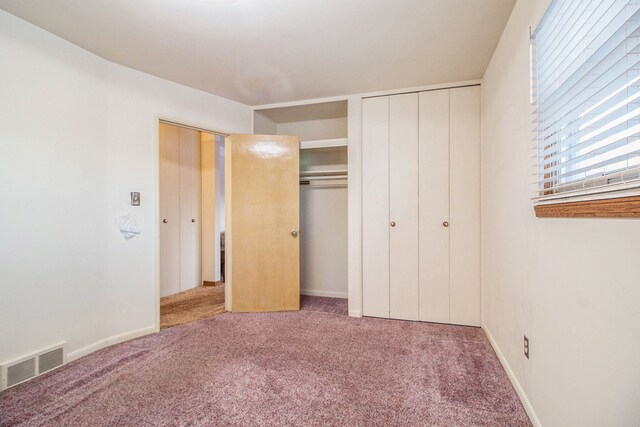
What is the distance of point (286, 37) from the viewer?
211 cm

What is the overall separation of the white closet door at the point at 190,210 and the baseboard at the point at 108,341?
147 centimetres

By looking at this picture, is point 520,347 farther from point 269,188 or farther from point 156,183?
point 156,183

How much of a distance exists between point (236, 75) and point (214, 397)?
8.29 ft

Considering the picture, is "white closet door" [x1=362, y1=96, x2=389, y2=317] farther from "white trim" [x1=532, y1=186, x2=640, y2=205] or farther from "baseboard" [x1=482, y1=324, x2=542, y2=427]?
"white trim" [x1=532, y1=186, x2=640, y2=205]

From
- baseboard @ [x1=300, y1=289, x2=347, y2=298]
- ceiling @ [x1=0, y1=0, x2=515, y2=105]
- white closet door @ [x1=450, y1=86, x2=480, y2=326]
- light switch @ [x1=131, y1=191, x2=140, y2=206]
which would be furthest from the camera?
baseboard @ [x1=300, y1=289, x2=347, y2=298]

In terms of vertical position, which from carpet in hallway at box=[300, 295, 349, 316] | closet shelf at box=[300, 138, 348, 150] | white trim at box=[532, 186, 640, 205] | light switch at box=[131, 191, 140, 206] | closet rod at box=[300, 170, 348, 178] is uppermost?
closet shelf at box=[300, 138, 348, 150]

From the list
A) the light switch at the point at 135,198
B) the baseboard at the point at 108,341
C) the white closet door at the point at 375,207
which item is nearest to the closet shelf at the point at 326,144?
the white closet door at the point at 375,207

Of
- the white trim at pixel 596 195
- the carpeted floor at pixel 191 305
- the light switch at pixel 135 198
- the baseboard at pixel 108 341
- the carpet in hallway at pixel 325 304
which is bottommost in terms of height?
the carpet in hallway at pixel 325 304

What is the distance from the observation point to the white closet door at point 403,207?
9.72ft

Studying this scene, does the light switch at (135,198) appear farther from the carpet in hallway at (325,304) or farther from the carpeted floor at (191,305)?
the carpet in hallway at (325,304)

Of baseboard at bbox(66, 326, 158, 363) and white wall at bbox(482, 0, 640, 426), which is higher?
white wall at bbox(482, 0, 640, 426)

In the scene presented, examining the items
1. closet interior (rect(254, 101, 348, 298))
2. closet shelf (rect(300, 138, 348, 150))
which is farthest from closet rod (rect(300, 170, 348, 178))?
closet shelf (rect(300, 138, 348, 150))

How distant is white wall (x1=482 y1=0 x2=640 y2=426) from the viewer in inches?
34.0

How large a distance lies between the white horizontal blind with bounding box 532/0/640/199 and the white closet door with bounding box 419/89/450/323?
4.58 ft
